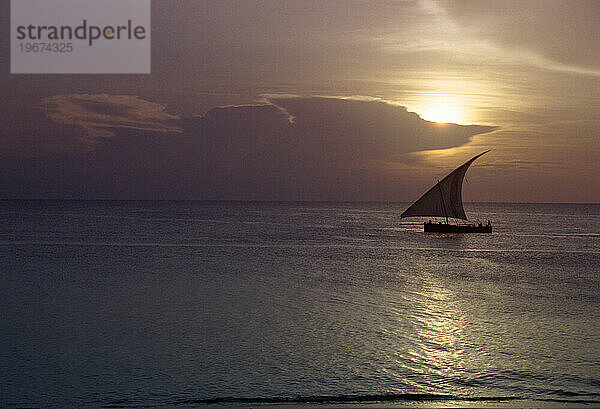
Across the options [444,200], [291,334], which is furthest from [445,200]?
[291,334]

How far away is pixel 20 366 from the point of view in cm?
1662

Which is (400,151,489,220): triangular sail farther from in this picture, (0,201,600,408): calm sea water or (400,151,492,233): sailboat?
(0,201,600,408): calm sea water

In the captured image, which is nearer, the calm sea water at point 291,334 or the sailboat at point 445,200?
the calm sea water at point 291,334

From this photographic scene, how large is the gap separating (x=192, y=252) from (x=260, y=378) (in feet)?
134

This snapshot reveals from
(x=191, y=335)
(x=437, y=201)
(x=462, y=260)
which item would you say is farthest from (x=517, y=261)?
(x=191, y=335)

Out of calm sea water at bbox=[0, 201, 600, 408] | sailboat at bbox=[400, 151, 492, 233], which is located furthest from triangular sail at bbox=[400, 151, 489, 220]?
calm sea water at bbox=[0, 201, 600, 408]

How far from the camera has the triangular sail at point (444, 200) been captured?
7312 centimetres

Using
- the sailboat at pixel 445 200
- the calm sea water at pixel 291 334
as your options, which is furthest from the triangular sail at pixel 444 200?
the calm sea water at pixel 291 334

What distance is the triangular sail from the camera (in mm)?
73125

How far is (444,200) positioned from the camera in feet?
246

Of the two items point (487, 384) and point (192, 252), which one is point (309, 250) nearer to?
point (192, 252)

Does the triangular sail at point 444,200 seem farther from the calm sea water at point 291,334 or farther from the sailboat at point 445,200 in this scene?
the calm sea water at point 291,334

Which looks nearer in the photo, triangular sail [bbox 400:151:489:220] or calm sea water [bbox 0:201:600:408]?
calm sea water [bbox 0:201:600:408]

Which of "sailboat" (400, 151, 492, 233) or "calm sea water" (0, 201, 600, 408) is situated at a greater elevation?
"sailboat" (400, 151, 492, 233)
